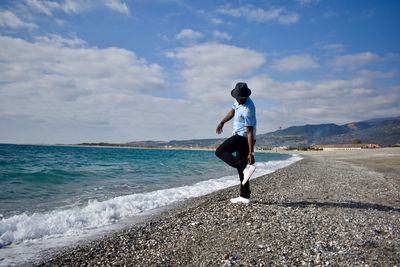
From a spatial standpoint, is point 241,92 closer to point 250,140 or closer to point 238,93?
point 238,93

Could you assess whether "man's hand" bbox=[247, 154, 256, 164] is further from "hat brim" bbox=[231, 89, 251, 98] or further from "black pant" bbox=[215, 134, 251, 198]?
"hat brim" bbox=[231, 89, 251, 98]

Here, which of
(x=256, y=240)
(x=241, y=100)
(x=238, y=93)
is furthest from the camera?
(x=241, y=100)

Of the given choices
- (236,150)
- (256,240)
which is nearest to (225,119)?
(236,150)

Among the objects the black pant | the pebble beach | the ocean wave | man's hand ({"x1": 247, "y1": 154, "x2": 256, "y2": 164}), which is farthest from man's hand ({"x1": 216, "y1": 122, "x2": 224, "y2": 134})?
the ocean wave

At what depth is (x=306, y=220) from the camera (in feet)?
19.5

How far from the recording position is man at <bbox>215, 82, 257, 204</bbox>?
6.82m

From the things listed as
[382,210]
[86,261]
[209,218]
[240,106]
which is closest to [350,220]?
[382,210]

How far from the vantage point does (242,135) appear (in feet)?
22.8

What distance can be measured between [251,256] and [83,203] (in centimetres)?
724

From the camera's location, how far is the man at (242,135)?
682 cm

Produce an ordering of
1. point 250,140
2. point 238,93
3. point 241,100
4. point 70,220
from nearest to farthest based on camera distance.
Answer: point 250,140 < point 238,93 < point 241,100 < point 70,220

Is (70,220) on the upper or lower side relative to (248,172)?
lower

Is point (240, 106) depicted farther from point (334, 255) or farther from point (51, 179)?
point (51, 179)

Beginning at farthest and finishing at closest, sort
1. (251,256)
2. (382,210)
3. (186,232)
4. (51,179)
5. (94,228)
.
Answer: (51,179) < (382,210) < (94,228) < (186,232) < (251,256)
